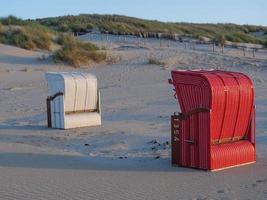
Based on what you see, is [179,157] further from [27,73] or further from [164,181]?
[27,73]

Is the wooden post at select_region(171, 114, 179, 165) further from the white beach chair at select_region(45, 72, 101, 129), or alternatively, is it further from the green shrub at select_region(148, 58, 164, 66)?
the green shrub at select_region(148, 58, 164, 66)

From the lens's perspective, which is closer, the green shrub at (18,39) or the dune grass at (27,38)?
the green shrub at (18,39)

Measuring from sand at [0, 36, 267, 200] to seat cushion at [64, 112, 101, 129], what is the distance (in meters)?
0.34

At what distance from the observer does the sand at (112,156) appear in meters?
8.44

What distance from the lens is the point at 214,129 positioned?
32.1 feet

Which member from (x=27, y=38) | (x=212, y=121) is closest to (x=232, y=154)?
(x=212, y=121)

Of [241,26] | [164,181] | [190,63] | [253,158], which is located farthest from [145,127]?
[241,26]

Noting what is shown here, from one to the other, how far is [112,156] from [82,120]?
4.10 m

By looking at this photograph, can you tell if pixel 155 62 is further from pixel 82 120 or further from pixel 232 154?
pixel 232 154

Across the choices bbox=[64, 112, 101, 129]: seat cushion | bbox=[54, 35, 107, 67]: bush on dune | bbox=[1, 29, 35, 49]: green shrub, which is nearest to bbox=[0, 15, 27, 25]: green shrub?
bbox=[1, 29, 35, 49]: green shrub

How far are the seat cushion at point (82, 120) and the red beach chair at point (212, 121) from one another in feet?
17.2

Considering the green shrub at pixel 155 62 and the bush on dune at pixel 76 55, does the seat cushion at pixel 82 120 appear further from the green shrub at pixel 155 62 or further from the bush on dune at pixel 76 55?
the green shrub at pixel 155 62

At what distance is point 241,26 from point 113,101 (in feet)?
300

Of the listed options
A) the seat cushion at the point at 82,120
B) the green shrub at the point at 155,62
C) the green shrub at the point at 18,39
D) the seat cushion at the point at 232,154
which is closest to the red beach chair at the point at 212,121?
the seat cushion at the point at 232,154
